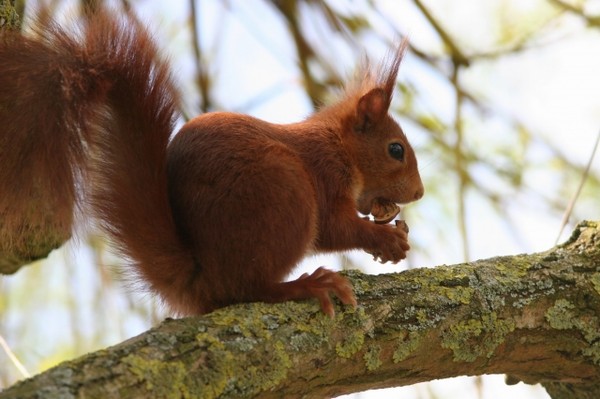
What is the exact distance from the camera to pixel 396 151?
2.64 meters

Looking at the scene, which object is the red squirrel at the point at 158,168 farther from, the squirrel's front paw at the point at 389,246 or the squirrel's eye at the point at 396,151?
the squirrel's eye at the point at 396,151

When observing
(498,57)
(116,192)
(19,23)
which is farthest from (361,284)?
(498,57)

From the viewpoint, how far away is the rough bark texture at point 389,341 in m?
1.47

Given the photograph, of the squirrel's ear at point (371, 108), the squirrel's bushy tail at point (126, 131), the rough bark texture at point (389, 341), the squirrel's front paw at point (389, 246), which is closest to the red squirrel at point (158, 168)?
the squirrel's bushy tail at point (126, 131)

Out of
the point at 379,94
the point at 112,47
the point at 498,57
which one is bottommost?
the point at 112,47

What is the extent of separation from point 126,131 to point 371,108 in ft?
3.14

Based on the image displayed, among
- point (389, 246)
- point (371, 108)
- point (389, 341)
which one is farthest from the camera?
point (371, 108)

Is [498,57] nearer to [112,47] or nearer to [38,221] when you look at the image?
[112,47]

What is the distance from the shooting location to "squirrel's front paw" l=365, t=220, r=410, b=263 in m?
2.33

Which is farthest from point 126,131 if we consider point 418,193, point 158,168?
point 418,193

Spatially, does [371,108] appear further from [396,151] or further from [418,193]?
[418,193]

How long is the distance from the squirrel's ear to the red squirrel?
1.74ft

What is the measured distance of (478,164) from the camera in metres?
3.40

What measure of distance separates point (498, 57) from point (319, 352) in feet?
5.95
